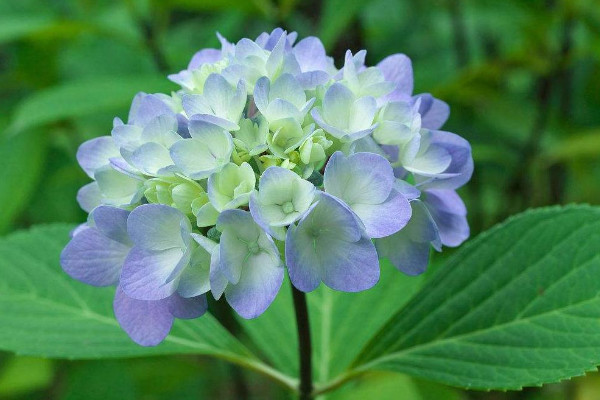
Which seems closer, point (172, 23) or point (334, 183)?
point (334, 183)

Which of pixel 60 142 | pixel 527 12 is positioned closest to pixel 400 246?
pixel 527 12

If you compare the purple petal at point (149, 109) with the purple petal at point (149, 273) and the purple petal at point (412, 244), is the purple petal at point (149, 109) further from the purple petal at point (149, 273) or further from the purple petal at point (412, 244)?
the purple petal at point (412, 244)

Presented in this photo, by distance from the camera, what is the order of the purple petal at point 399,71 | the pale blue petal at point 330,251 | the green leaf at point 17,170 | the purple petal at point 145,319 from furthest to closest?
the green leaf at point 17,170, the purple petal at point 399,71, the purple petal at point 145,319, the pale blue petal at point 330,251

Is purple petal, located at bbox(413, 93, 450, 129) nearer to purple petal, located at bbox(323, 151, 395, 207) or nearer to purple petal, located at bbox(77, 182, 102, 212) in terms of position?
purple petal, located at bbox(323, 151, 395, 207)

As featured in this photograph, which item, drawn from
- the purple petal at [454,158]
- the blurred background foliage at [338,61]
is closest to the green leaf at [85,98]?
the blurred background foliage at [338,61]

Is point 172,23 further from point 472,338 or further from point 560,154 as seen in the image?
point 472,338

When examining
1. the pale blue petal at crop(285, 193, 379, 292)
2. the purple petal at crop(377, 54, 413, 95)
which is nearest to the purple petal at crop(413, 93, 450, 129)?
the purple petal at crop(377, 54, 413, 95)
